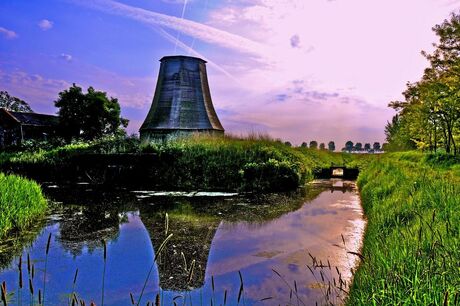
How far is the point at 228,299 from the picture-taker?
4.04 metres

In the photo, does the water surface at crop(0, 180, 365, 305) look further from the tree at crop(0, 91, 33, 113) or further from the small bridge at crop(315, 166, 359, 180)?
the tree at crop(0, 91, 33, 113)

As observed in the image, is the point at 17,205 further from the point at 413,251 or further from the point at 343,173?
the point at 343,173

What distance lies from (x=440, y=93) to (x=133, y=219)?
1497 centimetres

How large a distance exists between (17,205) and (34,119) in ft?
106

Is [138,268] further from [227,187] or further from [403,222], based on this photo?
[227,187]

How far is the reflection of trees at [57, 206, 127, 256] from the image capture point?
641 cm

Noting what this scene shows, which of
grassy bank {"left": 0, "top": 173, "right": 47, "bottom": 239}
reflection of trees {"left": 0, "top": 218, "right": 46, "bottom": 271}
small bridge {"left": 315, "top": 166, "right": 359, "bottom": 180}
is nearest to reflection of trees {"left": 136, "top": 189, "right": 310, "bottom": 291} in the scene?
reflection of trees {"left": 0, "top": 218, "right": 46, "bottom": 271}

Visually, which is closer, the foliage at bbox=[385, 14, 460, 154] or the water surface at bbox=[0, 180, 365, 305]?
the water surface at bbox=[0, 180, 365, 305]

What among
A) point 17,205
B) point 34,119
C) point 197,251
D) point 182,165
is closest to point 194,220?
point 197,251

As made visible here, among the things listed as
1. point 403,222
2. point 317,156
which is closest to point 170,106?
point 317,156

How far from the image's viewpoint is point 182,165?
16328mm

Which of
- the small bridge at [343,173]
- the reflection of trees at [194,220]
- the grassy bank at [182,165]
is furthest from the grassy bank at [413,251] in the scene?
the small bridge at [343,173]

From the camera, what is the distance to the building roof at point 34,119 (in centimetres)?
3397

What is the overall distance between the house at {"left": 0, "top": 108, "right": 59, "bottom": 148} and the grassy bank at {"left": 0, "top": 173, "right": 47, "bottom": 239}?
27.7 m
